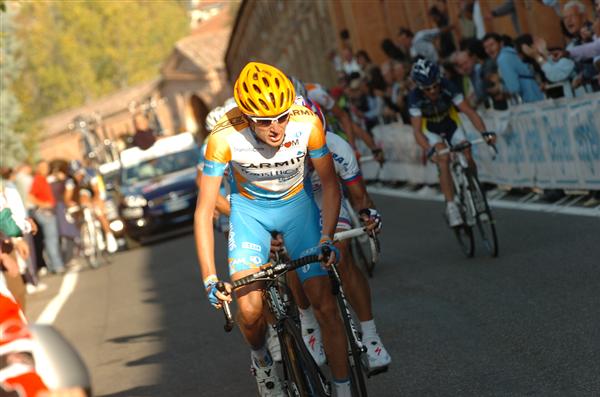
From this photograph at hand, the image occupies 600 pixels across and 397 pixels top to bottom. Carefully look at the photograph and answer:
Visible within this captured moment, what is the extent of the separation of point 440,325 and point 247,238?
108 inches

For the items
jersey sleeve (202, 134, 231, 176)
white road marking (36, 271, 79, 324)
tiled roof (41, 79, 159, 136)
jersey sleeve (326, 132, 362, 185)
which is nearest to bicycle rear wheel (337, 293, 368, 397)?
jersey sleeve (202, 134, 231, 176)

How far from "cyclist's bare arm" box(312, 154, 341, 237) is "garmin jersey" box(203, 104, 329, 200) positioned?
43mm

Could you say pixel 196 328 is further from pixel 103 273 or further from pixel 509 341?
pixel 103 273

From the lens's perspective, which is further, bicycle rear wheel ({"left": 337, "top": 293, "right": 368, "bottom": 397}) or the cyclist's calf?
the cyclist's calf

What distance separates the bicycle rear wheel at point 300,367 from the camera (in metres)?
6.30

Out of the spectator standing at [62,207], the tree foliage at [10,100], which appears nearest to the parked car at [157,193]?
the spectator standing at [62,207]

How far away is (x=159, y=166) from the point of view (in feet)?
93.9

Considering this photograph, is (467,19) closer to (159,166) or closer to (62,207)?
(62,207)

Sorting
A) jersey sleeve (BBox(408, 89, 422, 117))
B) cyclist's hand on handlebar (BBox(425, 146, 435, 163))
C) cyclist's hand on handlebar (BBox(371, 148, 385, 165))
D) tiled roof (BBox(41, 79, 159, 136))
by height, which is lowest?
tiled roof (BBox(41, 79, 159, 136))

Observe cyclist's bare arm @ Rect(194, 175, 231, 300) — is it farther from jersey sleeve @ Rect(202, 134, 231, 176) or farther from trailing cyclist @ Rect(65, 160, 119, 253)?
trailing cyclist @ Rect(65, 160, 119, 253)

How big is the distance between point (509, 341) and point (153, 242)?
19.9 meters

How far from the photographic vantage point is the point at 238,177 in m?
7.36

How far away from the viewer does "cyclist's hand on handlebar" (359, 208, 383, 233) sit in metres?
6.88

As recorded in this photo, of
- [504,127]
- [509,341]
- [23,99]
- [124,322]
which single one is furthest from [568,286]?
→ [23,99]
